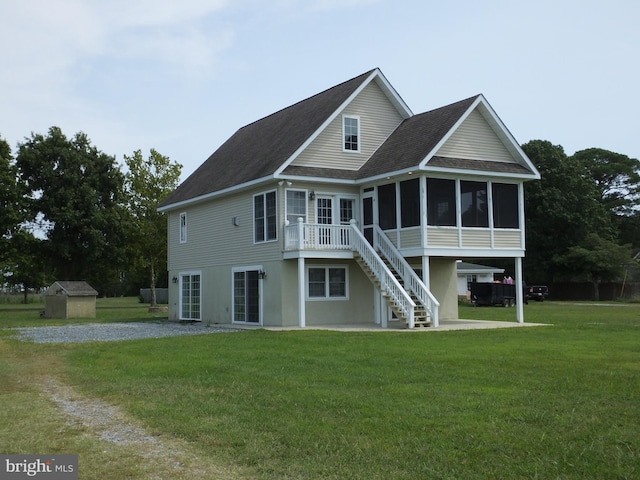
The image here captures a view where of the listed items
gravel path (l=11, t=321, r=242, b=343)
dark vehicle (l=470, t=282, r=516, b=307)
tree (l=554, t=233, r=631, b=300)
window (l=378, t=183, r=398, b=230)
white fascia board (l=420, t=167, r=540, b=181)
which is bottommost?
gravel path (l=11, t=321, r=242, b=343)

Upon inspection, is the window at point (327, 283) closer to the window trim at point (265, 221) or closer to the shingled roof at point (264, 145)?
the window trim at point (265, 221)

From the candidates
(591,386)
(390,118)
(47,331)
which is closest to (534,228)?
(390,118)

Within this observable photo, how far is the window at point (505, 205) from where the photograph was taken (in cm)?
2395

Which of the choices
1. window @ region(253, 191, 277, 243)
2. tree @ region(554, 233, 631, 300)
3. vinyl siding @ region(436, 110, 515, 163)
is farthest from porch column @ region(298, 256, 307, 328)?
tree @ region(554, 233, 631, 300)

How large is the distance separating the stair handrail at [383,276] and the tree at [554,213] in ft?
121

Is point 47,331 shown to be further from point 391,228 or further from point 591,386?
point 591,386

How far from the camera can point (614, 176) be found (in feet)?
229

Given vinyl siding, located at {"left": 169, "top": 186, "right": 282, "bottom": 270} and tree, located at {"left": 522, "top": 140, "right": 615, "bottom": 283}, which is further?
tree, located at {"left": 522, "top": 140, "right": 615, "bottom": 283}

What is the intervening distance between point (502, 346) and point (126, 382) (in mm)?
7969

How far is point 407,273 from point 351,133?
18.5 feet

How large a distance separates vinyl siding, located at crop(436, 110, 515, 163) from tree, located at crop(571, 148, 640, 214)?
47778 millimetres

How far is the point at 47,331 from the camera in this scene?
22844 mm

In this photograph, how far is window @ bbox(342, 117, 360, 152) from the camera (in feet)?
82.0

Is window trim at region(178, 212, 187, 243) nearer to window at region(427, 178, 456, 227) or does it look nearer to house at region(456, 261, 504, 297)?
window at region(427, 178, 456, 227)
